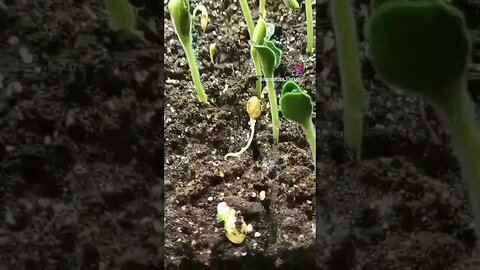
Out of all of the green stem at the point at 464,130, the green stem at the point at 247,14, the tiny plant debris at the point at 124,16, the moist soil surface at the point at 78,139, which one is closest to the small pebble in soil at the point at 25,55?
the moist soil surface at the point at 78,139

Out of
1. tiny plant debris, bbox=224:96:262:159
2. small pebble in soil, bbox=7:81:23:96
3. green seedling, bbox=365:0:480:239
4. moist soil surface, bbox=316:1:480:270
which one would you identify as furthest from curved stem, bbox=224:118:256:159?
small pebble in soil, bbox=7:81:23:96

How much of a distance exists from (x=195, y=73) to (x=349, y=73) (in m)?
0.25

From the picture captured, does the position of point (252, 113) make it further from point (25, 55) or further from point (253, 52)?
point (25, 55)

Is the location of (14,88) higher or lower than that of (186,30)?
lower

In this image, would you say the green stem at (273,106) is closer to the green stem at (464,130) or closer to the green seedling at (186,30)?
the green seedling at (186,30)

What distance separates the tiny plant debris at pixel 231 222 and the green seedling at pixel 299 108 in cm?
16

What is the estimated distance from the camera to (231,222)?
3.52ft

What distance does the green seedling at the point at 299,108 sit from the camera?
1.07 m

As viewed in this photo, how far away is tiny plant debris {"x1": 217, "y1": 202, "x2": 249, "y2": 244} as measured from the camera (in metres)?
1.07

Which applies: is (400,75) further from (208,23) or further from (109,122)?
(109,122)

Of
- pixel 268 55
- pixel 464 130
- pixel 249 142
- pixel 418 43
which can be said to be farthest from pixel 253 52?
pixel 464 130

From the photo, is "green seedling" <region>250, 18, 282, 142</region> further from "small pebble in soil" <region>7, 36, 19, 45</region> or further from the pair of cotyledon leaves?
"small pebble in soil" <region>7, 36, 19, 45</region>

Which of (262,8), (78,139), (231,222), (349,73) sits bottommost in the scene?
(231,222)

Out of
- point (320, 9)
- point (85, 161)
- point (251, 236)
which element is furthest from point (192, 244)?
point (320, 9)
